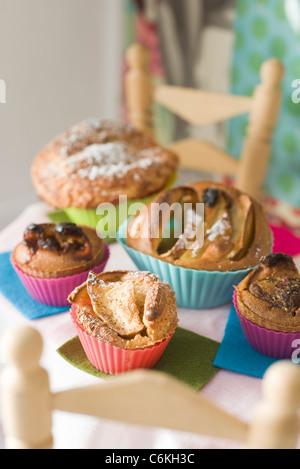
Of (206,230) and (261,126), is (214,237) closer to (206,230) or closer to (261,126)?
(206,230)

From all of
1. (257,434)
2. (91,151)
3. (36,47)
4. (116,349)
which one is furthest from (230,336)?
(36,47)

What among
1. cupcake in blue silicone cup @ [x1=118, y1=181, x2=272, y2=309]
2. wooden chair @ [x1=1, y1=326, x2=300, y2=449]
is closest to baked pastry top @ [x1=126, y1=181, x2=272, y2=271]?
cupcake in blue silicone cup @ [x1=118, y1=181, x2=272, y2=309]

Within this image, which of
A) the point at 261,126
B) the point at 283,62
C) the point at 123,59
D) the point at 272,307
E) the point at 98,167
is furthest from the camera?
the point at 123,59

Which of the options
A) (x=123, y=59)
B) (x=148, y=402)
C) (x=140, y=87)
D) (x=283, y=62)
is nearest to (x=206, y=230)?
(x=148, y=402)

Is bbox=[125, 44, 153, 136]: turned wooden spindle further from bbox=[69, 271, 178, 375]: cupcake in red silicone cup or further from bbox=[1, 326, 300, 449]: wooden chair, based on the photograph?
bbox=[1, 326, 300, 449]: wooden chair

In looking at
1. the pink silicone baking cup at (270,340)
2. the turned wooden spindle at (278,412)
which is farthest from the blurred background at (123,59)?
the turned wooden spindle at (278,412)

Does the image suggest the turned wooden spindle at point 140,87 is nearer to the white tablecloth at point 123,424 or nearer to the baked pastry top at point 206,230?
the baked pastry top at point 206,230
